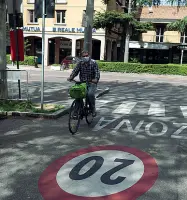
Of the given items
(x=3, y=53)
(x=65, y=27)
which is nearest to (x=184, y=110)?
(x=3, y=53)

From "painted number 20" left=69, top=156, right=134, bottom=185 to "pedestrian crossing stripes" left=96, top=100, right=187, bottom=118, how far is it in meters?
4.28

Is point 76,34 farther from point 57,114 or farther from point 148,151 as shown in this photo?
point 148,151

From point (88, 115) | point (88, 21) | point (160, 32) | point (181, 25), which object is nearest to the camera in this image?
point (88, 115)

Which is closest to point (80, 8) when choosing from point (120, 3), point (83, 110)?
point (120, 3)

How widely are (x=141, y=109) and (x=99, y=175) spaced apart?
6.01m

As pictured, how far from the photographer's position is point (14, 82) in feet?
29.3

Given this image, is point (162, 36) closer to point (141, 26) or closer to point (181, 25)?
point (181, 25)

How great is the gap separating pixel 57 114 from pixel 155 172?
4033 mm

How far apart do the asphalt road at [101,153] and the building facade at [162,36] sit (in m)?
29.8

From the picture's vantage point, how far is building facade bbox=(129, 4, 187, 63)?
37.6 metres

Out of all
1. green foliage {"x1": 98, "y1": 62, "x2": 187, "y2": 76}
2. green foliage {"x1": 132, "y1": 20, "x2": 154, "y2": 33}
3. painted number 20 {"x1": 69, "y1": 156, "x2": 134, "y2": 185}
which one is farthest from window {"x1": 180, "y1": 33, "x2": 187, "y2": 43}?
painted number 20 {"x1": 69, "y1": 156, "x2": 134, "y2": 185}

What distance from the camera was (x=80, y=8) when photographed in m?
35.0

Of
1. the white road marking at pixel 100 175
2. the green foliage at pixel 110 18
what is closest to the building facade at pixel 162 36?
the green foliage at pixel 110 18

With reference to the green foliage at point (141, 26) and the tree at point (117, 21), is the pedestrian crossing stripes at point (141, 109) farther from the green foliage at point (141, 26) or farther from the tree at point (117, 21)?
the green foliage at point (141, 26)
